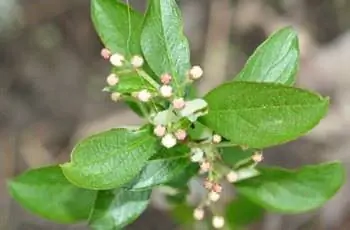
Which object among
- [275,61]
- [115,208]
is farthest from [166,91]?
[115,208]

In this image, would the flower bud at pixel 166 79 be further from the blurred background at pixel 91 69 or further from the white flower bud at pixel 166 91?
the blurred background at pixel 91 69

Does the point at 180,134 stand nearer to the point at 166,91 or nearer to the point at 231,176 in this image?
A: the point at 166,91

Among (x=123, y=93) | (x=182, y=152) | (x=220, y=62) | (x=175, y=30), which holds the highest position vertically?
(x=175, y=30)

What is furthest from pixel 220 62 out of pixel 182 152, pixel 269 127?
pixel 269 127

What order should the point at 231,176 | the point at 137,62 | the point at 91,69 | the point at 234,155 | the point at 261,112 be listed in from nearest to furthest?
the point at 261,112 < the point at 137,62 < the point at 231,176 < the point at 234,155 < the point at 91,69

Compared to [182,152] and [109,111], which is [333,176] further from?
[109,111]
